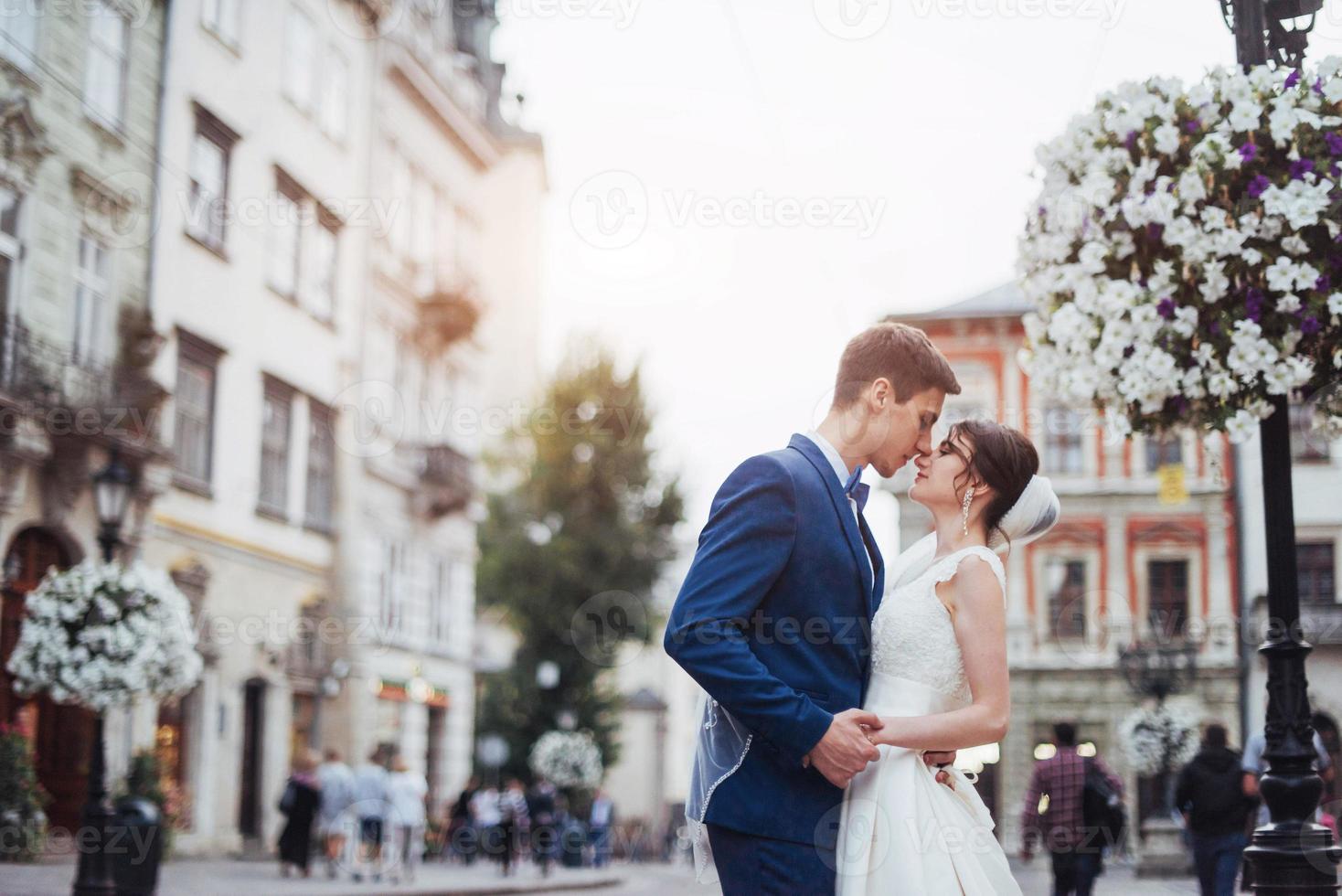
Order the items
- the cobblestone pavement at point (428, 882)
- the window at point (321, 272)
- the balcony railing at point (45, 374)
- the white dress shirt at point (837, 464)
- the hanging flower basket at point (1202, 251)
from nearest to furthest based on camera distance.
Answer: the white dress shirt at point (837, 464)
the hanging flower basket at point (1202, 251)
the cobblestone pavement at point (428, 882)
the balcony railing at point (45, 374)
the window at point (321, 272)

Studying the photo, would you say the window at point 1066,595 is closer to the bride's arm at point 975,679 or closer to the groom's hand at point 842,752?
the bride's arm at point 975,679

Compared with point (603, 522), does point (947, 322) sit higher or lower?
higher

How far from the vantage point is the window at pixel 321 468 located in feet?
95.8

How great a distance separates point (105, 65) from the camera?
21.4 m

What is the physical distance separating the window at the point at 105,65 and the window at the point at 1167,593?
3141cm

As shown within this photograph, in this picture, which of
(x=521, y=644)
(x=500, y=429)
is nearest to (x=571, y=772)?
(x=521, y=644)

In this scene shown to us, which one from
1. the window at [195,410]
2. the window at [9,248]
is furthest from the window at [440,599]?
the window at [9,248]

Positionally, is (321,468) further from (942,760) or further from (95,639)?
(942,760)

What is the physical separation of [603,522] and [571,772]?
937 cm

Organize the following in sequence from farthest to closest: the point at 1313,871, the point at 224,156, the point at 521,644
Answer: the point at 521,644, the point at 224,156, the point at 1313,871

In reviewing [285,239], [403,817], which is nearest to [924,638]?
[403,817]

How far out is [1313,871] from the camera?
6.19 meters

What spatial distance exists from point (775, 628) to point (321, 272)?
26722 millimetres

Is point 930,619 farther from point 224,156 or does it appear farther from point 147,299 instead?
point 224,156
